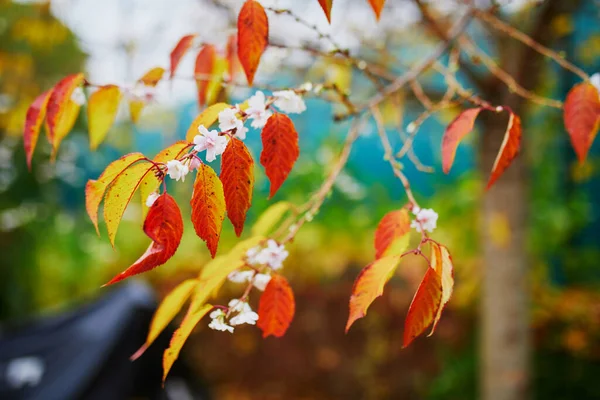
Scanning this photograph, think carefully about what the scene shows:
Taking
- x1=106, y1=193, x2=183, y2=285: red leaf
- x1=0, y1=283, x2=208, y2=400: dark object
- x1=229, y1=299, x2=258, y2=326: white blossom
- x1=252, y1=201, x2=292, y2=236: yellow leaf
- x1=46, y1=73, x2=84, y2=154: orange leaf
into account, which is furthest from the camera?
x1=0, y1=283, x2=208, y2=400: dark object

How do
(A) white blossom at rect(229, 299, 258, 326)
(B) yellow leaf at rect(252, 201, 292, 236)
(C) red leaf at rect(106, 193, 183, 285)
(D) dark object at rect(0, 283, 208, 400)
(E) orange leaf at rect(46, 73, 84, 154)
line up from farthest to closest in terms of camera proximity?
(D) dark object at rect(0, 283, 208, 400) < (B) yellow leaf at rect(252, 201, 292, 236) < (E) orange leaf at rect(46, 73, 84, 154) < (A) white blossom at rect(229, 299, 258, 326) < (C) red leaf at rect(106, 193, 183, 285)

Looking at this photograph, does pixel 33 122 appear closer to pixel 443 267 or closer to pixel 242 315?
pixel 242 315

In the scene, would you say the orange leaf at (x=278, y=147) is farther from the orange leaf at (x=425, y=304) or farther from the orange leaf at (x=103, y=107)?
the orange leaf at (x=103, y=107)

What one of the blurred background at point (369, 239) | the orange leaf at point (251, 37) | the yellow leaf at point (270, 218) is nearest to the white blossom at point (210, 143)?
the orange leaf at point (251, 37)

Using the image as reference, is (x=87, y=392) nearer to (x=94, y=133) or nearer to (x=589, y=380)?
(x=94, y=133)

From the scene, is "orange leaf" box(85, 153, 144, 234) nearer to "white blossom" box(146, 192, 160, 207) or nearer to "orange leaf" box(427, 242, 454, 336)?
"white blossom" box(146, 192, 160, 207)

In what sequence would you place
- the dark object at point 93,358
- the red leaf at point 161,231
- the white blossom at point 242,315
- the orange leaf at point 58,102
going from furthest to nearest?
the dark object at point 93,358, the orange leaf at point 58,102, the white blossom at point 242,315, the red leaf at point 161,231

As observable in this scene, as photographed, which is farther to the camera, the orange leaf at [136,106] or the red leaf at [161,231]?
the orange leaf at [136,106]

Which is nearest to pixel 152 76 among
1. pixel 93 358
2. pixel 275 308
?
pixel 275 308

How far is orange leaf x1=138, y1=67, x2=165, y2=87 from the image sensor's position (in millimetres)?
766

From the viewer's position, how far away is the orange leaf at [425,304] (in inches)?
19.4

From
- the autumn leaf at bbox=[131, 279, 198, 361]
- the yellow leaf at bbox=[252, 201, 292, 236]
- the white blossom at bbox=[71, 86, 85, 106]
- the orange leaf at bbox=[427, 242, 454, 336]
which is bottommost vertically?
the autumn leaf at bbox=[131, 279, 198, 361]

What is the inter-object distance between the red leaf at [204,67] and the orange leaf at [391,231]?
36cm

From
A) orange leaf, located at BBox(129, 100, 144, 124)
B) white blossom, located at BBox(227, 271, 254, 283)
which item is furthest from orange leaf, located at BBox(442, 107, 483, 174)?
orange leaf, located at BBox(129, 100, 144, 124)
